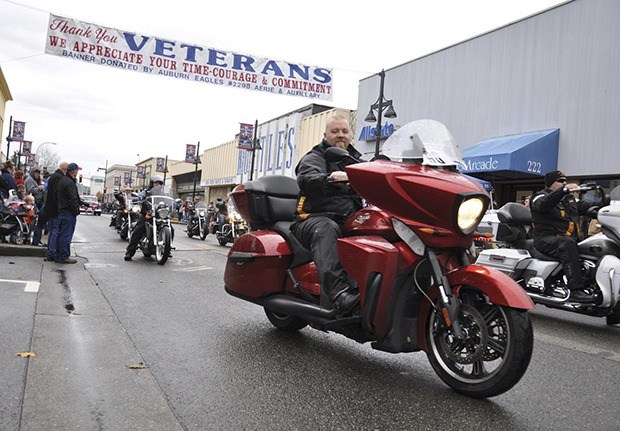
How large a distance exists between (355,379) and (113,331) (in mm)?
2182

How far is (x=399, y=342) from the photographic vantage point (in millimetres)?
3482

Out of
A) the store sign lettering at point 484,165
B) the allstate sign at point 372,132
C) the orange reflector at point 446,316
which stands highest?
the allstate sign at point 372,132

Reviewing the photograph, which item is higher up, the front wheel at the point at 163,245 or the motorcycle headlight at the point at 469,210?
the motorcycle headlight at the point at 469,210

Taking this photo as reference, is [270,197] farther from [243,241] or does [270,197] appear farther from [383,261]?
[383,261]

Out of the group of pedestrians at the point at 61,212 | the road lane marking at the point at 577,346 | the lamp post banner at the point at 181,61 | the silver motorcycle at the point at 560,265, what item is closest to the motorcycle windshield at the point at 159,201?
the group of pedestrians at the point at 61,212

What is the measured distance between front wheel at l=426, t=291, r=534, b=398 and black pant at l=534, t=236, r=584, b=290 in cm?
319

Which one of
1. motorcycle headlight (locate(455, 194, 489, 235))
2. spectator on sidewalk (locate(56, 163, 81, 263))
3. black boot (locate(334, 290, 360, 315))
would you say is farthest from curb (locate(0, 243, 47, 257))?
motorcycle headlight (locate(455, 194, 489, 235))

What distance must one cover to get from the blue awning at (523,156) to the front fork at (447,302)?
39.2ft

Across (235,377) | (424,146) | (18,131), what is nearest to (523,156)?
(424,146)

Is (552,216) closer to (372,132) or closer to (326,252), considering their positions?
(326,252)

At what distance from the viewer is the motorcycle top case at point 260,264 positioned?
14.9 ft

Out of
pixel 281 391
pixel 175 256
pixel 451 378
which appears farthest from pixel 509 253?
pixel 175 256

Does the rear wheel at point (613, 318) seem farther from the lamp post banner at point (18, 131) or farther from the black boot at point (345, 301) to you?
the lamp post banner at point (18, 131)

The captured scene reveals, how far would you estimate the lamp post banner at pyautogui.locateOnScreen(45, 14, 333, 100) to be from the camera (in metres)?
14.8
